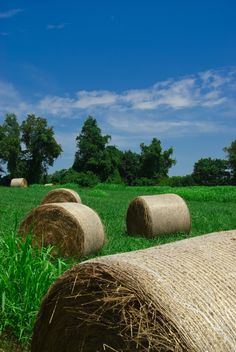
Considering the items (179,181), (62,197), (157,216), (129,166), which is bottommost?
(157,216)

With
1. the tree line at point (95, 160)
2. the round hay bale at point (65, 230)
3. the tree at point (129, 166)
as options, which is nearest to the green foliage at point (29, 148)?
the tree line at point (95, 160)

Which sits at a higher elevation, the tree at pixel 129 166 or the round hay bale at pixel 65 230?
the tree at pixel 129 166

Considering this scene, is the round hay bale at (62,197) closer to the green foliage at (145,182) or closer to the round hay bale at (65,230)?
the round hay bale at (65,230)

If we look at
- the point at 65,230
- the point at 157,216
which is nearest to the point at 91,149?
the point at 157,216

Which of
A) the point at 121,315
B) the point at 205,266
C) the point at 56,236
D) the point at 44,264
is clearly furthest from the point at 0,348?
the point at 56,236

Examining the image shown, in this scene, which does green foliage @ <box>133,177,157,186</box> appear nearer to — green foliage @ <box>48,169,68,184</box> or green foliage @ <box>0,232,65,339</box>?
green foliage @ <box>48,169,68,184</box>

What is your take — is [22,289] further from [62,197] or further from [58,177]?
[58,177]

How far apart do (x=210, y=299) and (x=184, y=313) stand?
0.99ft

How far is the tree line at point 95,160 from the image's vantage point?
60.4 meters

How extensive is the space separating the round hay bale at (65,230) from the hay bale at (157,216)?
358 cm

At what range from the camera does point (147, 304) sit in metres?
3.62

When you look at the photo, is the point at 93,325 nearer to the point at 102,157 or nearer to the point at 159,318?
the point at 159,318

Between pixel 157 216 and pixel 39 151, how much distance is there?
53886mm

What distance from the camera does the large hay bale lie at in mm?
3518
